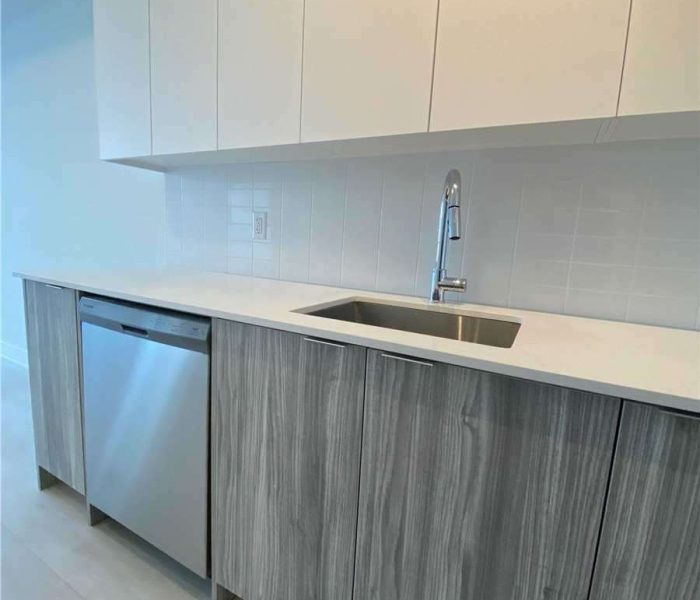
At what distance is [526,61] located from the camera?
3.08ft

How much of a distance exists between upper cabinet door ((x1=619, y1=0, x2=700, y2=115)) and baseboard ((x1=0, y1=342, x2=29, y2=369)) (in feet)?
13.4

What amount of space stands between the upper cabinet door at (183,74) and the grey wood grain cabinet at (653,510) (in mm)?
1517

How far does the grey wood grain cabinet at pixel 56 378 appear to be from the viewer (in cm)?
148

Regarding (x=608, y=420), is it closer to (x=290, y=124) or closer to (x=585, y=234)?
(x=585, y=234)

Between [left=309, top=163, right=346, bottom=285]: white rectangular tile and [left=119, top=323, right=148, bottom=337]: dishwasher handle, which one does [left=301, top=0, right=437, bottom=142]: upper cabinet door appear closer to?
[left=309, top=163, right=346, bottom=285]: white rectangular tile

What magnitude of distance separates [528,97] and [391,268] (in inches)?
29.3

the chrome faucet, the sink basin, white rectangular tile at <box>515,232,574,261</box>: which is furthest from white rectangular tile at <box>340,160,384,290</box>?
white rectangular tile at <box>515,232,574,261</box>

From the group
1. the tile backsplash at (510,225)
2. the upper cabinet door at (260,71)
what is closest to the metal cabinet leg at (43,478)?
the tile backsplash at (510,225)

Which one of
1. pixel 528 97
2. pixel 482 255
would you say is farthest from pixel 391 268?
pixel 528 97

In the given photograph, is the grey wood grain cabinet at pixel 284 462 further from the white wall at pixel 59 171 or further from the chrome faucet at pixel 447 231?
the white wall at pixel 59 171

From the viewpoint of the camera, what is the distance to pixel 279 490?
3.47 ft

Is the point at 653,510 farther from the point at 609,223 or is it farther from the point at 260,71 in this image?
the point at 260,71

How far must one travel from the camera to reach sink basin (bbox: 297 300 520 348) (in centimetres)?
124

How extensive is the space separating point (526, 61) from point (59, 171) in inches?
118
